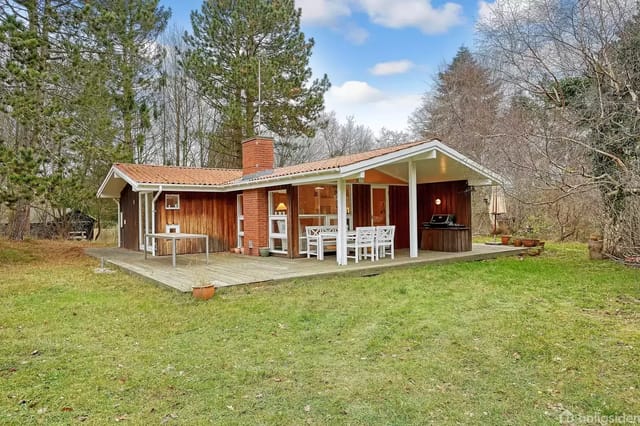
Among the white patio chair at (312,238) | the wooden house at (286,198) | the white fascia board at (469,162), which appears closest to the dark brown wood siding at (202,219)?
the wooden house at (286,198)

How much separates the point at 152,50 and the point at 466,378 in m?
19.0

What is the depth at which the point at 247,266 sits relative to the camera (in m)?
9.28

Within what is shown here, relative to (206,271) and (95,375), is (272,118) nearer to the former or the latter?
(206,271)

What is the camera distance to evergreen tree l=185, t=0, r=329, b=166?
17234mm

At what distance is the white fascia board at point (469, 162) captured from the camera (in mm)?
9711

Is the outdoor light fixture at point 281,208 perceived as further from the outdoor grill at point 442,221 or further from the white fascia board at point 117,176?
the outdoor grill at point 442,221

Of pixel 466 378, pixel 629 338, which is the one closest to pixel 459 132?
pixel 629 338

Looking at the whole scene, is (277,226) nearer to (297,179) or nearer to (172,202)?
(297,179)

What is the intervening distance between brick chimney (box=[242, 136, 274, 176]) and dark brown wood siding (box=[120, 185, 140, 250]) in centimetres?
394

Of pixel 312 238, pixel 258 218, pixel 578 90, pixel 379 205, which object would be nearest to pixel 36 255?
pixel 258 218

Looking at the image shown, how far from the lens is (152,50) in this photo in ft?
60.1

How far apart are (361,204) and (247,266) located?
3932 millimetres

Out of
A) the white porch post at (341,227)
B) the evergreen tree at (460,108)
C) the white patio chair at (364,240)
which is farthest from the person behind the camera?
the evergreen tree at (460,108)

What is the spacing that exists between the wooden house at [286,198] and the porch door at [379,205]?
0.03m
